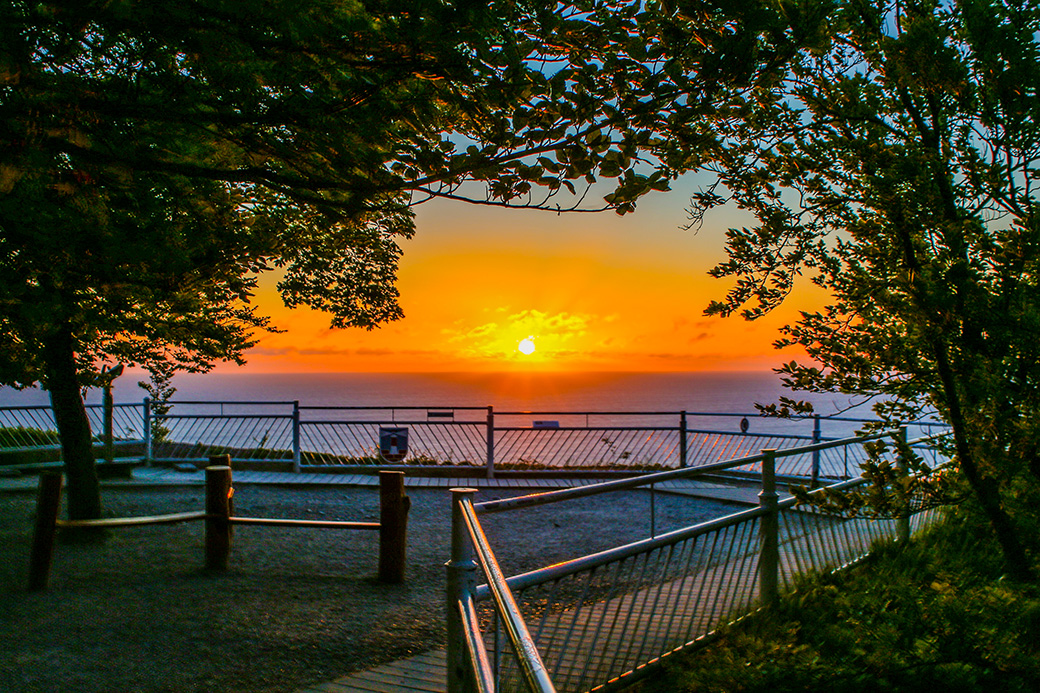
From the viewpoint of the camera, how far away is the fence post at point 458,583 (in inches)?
129

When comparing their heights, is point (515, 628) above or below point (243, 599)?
above

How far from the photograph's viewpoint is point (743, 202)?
14.4 ft

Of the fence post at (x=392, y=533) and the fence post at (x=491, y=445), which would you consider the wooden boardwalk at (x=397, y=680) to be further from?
the fence post at (x=491, y=445)

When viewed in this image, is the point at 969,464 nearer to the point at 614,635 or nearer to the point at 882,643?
the point at 882,643

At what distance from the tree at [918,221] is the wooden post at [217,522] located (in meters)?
5.47

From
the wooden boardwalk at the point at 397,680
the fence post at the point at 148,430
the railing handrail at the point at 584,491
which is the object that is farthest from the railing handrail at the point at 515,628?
the fence post at the point at 148,430

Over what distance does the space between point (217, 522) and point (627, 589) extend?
460 centimetres

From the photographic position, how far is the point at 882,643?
182 inches

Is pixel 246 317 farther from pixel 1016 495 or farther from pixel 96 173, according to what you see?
pixel 1016 495

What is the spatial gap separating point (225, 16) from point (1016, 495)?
4508 millimetres

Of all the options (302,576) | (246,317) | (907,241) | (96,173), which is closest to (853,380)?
(907,241)

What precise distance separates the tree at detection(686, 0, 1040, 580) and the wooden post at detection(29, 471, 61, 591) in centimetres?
626

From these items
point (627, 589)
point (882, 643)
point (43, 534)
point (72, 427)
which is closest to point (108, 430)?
point (72, 427)

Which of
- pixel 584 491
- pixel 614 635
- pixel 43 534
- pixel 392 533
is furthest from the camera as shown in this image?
pixel 392 533
